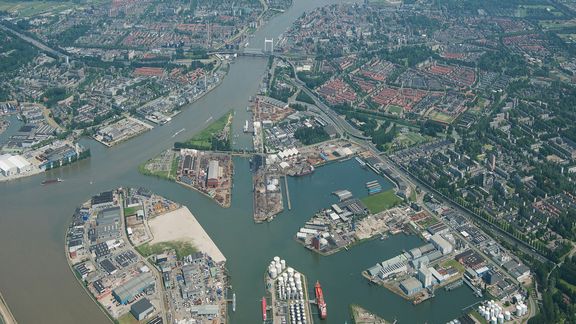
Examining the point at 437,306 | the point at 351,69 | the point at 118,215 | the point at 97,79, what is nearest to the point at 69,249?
the point at 118,215

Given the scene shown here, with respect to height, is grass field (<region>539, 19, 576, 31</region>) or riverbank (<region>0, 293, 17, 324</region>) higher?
grass field (<region>539, 19, 576, 31</region>)

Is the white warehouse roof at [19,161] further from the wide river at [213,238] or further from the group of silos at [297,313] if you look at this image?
the group of silos at [297,313]

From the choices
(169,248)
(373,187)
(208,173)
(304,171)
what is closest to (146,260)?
(169,248)

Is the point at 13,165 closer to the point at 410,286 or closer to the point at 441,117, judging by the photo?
the point at 410,286

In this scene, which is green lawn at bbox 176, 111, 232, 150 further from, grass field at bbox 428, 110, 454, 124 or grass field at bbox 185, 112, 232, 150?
grass field at bbox 428, 110, 454, 124

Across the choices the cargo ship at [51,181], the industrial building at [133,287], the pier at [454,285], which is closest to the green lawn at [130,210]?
the industrial building at [133,287]

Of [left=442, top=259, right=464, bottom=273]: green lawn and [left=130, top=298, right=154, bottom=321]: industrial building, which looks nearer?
[left=130, top=298, right=154, bottom=321]: industrial building

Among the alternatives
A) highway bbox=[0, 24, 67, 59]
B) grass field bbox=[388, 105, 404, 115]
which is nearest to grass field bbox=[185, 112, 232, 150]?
grass field bbox=[388, 105, 404, 115]

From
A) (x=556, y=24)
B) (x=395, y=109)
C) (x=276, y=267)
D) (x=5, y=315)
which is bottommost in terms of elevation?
(x=5, y=315)
